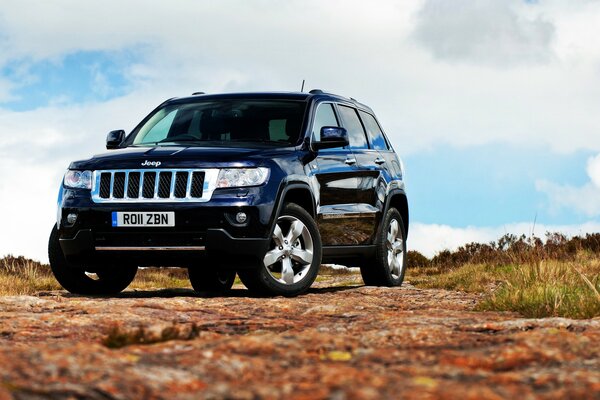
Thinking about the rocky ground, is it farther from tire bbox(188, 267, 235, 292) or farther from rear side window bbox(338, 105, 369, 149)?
tire bbox(188, 267, 235, 292)

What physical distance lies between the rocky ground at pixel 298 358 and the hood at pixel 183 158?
6.89ft

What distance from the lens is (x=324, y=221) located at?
9.22 meters

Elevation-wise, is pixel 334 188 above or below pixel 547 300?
above

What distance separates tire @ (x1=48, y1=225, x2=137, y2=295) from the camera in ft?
29.7

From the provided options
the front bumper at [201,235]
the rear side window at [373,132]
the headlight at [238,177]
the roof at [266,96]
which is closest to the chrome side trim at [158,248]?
the front bumper at [201,235]

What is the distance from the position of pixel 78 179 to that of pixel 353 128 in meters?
3.29

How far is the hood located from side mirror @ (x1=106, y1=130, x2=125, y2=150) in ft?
3.07

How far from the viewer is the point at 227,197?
311 inches

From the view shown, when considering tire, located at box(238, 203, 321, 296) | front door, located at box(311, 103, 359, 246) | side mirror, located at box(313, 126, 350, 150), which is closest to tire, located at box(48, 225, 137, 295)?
tire, located at box(238, 203, 321, 296)

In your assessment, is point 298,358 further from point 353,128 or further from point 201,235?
point 353,128

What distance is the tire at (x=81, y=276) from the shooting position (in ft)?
29.7

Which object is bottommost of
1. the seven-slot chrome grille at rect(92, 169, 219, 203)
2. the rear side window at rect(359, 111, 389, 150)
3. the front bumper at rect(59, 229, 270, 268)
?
the front bumper at rect(59, 229, 270, 268)

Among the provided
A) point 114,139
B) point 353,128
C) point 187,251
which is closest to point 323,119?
point 353,128

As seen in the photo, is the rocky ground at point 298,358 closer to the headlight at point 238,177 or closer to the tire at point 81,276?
the headlight at point 238,177
